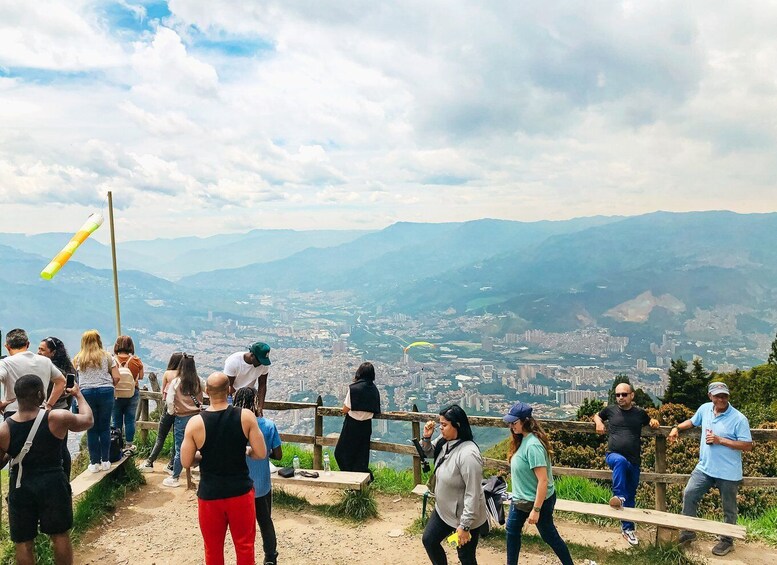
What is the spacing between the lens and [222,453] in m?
4.13

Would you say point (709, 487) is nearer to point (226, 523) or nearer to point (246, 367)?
point (226, 523)

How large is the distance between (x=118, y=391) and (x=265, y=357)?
2.35 meters

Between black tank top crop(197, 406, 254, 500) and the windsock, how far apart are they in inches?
227

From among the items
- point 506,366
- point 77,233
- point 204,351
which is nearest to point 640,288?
point 506,366

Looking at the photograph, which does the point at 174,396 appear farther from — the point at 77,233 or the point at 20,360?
the point at 77,233

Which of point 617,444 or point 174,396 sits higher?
point 174,396

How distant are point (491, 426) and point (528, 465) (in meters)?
2.32

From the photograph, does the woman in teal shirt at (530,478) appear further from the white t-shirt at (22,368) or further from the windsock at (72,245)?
the windsock at (72,245)

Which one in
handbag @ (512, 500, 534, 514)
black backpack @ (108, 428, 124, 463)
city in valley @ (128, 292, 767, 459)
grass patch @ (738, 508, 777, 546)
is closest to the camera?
handbag @ (512, 500, 534, 514)

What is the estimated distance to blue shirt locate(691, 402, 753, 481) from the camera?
5.69 m

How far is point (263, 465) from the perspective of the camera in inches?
199

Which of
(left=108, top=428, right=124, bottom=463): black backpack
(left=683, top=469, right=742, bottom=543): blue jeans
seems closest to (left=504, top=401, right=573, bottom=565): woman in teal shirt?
(left=683, top=469, right=742, bottom=543): blue jeans

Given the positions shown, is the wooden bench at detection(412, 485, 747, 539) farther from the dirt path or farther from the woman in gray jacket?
the woman in gray jacket

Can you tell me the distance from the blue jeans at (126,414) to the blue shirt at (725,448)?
7134 millimetres
